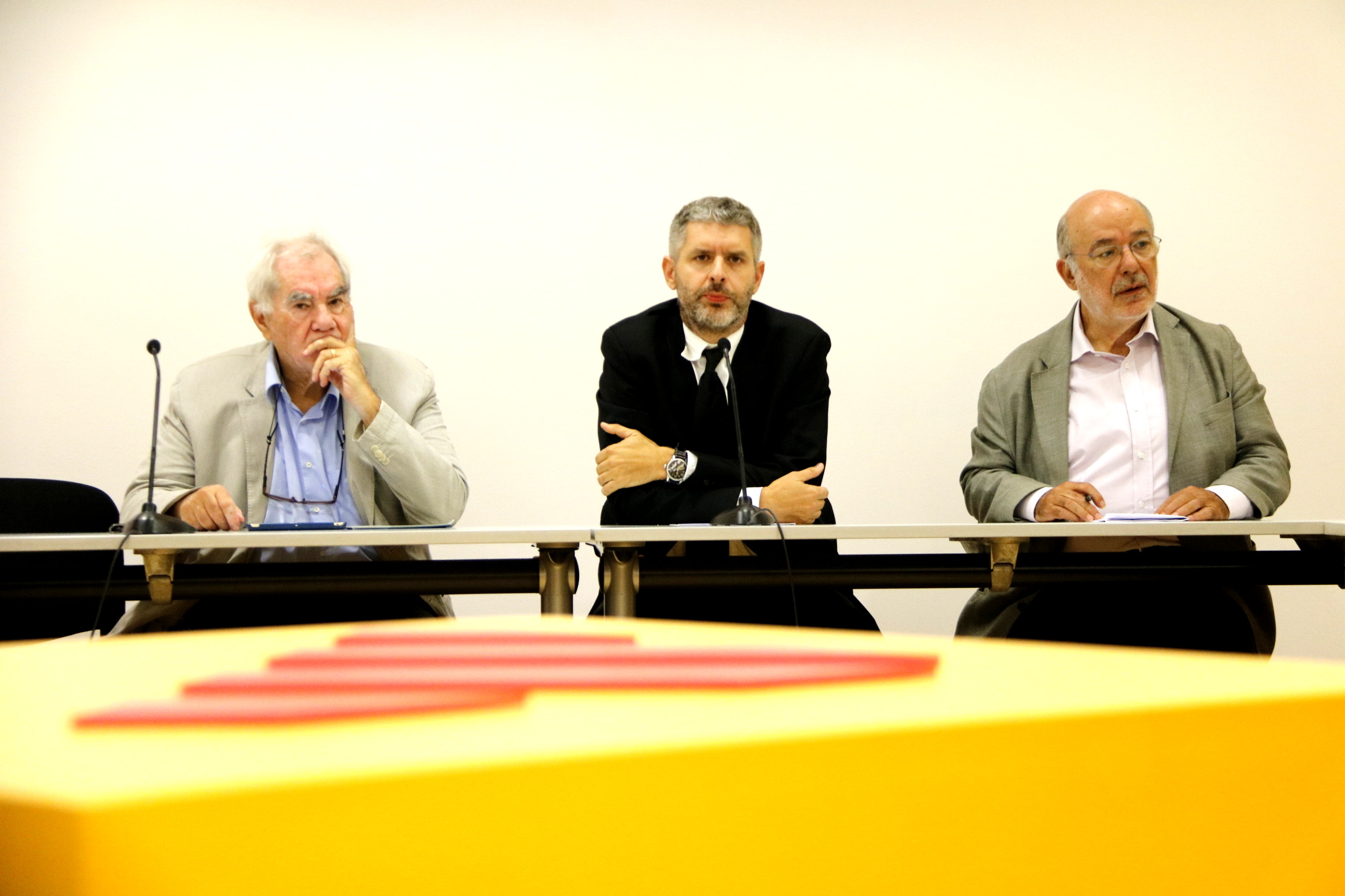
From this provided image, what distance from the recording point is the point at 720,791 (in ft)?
1.32

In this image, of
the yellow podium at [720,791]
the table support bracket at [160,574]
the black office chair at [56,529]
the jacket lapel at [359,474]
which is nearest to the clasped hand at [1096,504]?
the jacket lapel at [359,474]

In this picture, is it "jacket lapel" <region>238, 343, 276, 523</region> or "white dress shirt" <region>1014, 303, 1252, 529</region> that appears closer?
"jacket lapel" <region>238, 343, 276, 523</region>

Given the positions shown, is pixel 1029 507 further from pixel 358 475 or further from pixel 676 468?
pixel 358 475

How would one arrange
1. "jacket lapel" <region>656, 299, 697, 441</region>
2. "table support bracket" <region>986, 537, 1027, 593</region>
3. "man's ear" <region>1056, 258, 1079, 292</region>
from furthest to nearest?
"man's ear" <region>1056, 258, 1079, 292</region> < "jacket lapel" <region>656, 299, 697, 441</region> < "table support bracket" <region>986, 537, 1027, 593</region>

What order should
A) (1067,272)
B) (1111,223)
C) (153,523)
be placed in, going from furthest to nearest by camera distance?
(1067,272)
(1111,223)
(153,523)

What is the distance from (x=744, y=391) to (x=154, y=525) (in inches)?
52.7

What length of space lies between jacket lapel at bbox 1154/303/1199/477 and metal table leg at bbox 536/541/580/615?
1.59m

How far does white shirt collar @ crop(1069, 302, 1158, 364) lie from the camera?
285 centimetres

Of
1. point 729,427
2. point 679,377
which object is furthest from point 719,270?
point 729,427

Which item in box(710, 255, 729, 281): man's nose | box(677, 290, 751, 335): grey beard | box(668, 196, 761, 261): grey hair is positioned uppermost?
box(668, 196, 761, 261): grey hair

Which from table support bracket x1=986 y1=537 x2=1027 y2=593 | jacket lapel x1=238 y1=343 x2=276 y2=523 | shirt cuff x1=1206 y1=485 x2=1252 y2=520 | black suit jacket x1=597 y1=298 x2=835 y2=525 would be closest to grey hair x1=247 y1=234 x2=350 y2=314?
jacket lapel x1=238 y1=343 x2=276 y2=523

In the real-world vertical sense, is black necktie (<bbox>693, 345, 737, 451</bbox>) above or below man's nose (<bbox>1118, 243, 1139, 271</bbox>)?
below

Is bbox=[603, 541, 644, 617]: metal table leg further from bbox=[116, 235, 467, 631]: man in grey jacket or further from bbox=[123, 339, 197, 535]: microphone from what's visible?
bbox=[123, 339, 197, 535]: microphone

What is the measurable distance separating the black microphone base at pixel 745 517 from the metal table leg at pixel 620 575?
0.55ft
